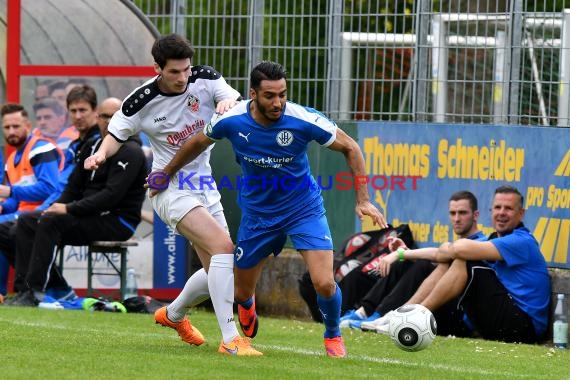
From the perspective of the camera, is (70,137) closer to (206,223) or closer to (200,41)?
(200,41)

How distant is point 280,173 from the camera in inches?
354

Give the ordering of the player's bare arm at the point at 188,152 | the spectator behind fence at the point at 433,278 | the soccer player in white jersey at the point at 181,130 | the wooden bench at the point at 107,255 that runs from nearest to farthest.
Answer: the player's bare arm at the point at 188,152, the soccer player in white jersey at the point at 181,130, the spectator behind fence at the point at 433,278, the wooden bench at the point at 107,255

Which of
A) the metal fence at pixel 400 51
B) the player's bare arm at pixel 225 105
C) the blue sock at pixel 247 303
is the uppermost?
the metal fence at pixel 400 51

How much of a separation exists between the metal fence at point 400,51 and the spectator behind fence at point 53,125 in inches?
63.8

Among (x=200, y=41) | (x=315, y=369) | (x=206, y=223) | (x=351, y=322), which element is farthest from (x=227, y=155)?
(x=315, y=369)

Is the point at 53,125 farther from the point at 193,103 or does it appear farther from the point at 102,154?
the point at 102,154

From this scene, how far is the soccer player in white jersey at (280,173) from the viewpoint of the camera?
29.1ft

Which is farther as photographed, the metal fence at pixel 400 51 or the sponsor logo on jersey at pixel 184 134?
the metal fence at pixel 400 51

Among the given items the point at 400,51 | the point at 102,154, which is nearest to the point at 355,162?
the point at 102,154

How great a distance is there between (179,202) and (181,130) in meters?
0.54

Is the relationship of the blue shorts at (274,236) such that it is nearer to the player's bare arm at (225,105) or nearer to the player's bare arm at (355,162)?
the player's bare arm at (355,162)

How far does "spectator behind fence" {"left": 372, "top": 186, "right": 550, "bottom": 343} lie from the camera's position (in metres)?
11.5

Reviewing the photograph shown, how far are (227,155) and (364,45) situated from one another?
6.88 feet

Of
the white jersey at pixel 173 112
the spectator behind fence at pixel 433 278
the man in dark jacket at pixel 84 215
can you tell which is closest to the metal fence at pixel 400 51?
the spectator behind fence at pixel 433 278
